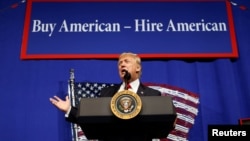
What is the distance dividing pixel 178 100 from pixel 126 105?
1.68m

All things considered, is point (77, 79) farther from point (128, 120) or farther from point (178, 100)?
point (128, 120)

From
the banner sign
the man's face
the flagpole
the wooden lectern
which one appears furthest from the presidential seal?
the banner sign

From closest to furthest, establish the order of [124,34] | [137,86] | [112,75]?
[137,86]
[112,75]
[124,34]

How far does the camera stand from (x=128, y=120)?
149cm

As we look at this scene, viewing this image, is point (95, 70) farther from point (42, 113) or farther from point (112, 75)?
point (42, 113)

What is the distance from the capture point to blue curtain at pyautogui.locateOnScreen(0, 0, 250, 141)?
2.99m

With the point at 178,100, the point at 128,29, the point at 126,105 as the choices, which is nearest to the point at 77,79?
the point at 128,29

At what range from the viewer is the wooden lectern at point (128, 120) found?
1478mm

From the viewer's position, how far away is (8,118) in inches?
118

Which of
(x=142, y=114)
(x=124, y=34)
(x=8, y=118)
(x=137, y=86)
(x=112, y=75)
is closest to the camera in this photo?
(x=142, y=114)

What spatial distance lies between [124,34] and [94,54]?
35 cm

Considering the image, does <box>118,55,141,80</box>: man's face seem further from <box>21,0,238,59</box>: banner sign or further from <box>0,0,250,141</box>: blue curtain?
<box>21,0,238,59</box>: banner sign

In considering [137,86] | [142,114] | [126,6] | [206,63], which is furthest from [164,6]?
[142,114]

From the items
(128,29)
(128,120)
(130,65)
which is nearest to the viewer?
(128,120)
